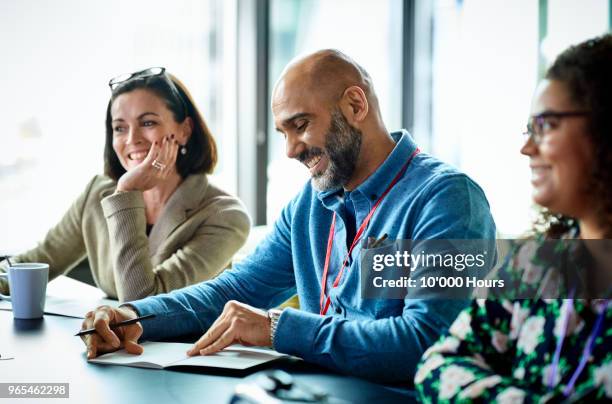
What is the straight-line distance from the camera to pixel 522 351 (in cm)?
106

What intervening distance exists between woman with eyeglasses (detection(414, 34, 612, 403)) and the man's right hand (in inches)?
26.9

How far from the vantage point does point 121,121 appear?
2439mm

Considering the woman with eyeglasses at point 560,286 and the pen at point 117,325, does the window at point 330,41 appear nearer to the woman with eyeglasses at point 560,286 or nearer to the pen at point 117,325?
the pen at point 117,325

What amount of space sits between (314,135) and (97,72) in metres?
1.98

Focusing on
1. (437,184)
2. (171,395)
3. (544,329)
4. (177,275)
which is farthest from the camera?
(177,275)

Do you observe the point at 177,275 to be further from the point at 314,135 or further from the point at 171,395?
the point at 171,395

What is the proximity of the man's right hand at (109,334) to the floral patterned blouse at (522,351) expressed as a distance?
68cm

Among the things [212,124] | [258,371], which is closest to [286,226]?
[258,371]

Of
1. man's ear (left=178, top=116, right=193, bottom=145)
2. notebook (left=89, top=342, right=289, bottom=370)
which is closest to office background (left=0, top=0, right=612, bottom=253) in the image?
man's ear (left=178, top=116, right=193, bottom=145)

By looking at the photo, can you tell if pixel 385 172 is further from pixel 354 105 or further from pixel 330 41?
pixel 330 41

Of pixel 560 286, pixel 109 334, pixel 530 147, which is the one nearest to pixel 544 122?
pixel 530 147

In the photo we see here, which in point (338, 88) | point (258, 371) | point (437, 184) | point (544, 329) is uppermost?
point (338, 88)

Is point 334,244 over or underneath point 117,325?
over

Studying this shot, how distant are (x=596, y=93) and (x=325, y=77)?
877mm
